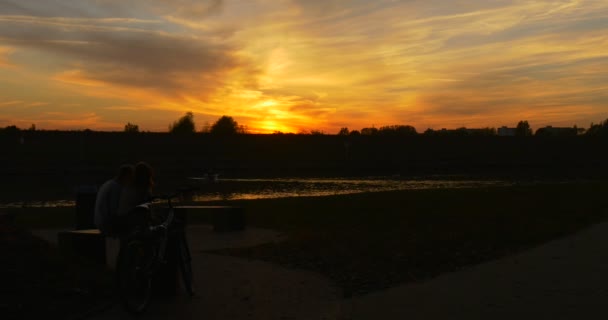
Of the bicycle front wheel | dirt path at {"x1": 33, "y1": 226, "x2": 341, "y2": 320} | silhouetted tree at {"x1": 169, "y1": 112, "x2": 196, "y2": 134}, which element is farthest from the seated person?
silhouetted tree at {"x1": 169, "y1": 112, "x2": 196, "y2": 134}

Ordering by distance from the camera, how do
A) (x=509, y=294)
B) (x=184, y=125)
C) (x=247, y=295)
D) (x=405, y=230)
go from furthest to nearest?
(x=184, y=125), (x=405, y=230), (x=247, y=295), (x=509, y=294)

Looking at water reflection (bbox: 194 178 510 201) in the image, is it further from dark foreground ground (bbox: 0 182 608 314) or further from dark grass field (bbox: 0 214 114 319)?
dark grass field (bbox: 0 214 114 319)

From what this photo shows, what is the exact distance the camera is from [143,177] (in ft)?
26.1

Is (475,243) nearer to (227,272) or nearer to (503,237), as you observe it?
(503,237)

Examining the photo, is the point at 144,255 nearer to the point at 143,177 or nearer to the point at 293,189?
the point at 143,177

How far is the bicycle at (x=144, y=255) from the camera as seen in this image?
7.01m

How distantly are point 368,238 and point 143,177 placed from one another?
6.38m

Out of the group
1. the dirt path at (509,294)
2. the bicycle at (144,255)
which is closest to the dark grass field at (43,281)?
the bicycle at (144,255)

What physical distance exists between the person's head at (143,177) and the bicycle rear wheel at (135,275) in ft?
3.07

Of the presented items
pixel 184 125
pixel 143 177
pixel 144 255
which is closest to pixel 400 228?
pixel 143 177

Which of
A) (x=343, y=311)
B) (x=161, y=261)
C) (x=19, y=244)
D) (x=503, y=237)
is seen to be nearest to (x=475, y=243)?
(x=503, y=237)

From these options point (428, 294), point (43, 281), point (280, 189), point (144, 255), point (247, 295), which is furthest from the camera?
point (280, 189)

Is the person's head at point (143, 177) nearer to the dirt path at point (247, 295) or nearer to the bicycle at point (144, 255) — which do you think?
the bicycle at point (144, 255)

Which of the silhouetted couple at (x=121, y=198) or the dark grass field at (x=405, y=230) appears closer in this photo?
the silhouetted couple at (x=121, y=198)
